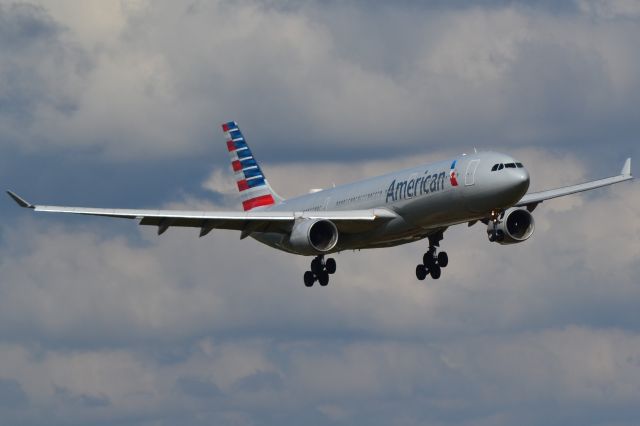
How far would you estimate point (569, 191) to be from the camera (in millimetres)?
97438

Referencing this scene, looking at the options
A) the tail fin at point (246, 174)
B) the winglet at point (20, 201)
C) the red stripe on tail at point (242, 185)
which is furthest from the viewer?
the red stripe on tail at point (242, 185)

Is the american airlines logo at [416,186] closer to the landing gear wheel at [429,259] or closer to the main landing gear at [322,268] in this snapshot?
the main landing gear at [322,268]

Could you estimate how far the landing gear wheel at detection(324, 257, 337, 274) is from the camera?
9275 centimetres

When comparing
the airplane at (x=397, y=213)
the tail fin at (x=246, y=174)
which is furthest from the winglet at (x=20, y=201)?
the tail fin at (x=246, y=174)

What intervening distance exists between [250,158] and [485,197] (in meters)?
31.8

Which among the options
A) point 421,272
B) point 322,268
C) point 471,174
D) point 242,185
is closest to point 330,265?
point 322,268

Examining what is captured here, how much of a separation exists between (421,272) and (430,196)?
1166cm

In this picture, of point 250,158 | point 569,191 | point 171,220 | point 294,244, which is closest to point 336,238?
point 294,244

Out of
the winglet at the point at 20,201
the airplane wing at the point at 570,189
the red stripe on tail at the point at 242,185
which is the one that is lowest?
the winglet at the point at 20,201

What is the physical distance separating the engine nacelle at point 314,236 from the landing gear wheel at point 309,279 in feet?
12.6

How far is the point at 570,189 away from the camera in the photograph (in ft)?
320

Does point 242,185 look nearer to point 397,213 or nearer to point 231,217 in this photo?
point 231,217

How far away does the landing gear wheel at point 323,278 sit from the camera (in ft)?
305

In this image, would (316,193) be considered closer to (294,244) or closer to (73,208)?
(294,244)
